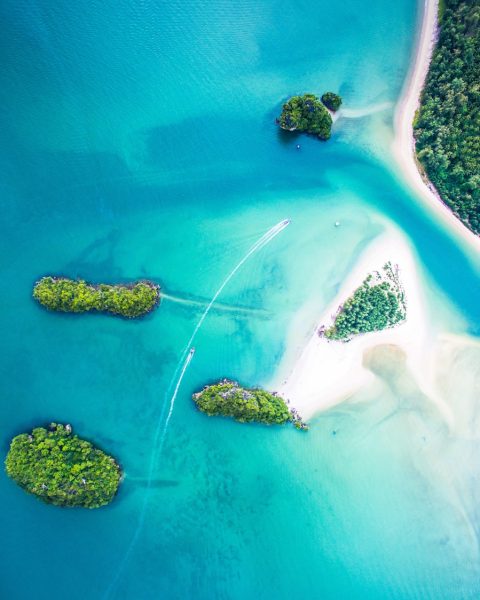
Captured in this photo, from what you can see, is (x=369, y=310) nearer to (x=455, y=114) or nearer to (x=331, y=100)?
(x=455, y=114)

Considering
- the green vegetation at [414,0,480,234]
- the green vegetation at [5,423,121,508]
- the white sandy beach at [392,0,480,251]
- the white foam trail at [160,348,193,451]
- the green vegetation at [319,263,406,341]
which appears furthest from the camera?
the white sandy beach at [392,0,480,251]

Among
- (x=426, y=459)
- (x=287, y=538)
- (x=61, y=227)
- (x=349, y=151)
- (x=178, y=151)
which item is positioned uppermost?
(x=349, y=151)

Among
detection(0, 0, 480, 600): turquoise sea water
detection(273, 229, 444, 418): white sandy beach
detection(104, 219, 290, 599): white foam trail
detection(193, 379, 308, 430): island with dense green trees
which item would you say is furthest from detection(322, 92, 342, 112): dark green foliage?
detection(193, 379, 308, 430): island with dense green trees

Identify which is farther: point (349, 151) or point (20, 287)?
point (349, 151)

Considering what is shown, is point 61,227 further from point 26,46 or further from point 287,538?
point 287,538

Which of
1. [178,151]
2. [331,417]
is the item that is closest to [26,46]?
[178,151]

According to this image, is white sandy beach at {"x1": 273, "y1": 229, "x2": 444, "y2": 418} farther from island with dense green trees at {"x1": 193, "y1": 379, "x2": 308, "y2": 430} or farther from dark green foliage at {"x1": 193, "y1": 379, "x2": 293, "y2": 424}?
dark green foliage at {"x1": 193, "y1": 379, "x2": 293, "y2": 424}

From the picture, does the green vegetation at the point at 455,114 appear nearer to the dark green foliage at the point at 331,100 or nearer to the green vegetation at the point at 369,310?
the dark green foliage at the point at 331,100
